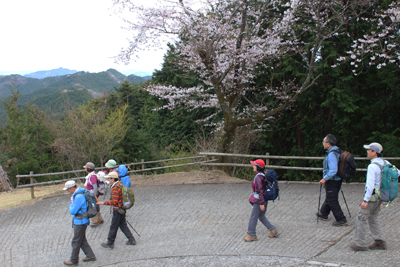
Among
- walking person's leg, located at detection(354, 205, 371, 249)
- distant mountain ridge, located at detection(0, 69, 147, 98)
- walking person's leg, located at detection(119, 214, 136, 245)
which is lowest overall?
walking person's leg, located at detection(119, 214, 136, 245)

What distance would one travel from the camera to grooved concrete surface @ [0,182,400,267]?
5316 millimetres

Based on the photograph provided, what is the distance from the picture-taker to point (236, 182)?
10453 millimetres

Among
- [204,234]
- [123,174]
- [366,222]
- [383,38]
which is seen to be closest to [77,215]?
[123,174]

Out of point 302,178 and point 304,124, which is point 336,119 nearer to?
point 304,124

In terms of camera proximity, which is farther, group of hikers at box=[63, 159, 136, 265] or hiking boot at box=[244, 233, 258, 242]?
hiking boot at box=[244, 233, 258, 242]

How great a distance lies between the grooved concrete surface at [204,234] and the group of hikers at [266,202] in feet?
0.66

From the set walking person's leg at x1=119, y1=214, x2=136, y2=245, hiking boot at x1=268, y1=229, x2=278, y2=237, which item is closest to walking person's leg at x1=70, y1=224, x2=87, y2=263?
walking person's leg at x1=119, y1=214, x2=136, y2=245

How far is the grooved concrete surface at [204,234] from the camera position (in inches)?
209

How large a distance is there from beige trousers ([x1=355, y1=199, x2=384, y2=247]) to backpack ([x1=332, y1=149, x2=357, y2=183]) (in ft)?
3.37

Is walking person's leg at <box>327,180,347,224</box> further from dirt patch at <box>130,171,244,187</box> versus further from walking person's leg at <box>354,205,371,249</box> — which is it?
dirt patch at <box>130,171,244,187</box>

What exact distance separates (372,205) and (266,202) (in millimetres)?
1828

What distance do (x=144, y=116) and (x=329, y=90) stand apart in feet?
98.3

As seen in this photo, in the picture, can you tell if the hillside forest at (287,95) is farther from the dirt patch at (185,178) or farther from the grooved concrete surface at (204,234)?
the grooved concrete surface at (204,234)

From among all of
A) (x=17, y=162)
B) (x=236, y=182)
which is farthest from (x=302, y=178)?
(x=17, y=162)
